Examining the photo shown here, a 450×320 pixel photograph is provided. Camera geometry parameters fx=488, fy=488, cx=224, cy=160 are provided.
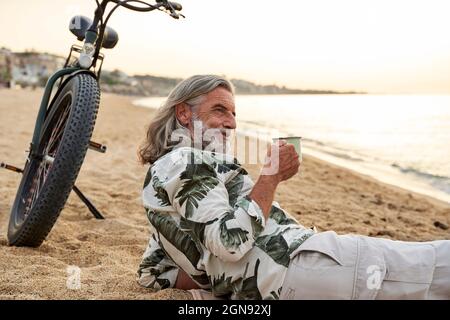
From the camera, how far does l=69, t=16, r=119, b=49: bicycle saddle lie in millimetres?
3480

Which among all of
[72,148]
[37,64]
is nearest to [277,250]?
[72,148]

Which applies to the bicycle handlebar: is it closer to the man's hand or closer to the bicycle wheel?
the bicycle wheel

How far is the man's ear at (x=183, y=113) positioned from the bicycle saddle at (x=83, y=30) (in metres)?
1.65

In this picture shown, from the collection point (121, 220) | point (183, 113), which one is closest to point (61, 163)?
point (183, 113)

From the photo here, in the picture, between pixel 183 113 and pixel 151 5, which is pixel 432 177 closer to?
pixel 151 5

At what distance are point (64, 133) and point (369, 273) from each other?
1.78 m

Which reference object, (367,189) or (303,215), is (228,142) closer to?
(303,215)

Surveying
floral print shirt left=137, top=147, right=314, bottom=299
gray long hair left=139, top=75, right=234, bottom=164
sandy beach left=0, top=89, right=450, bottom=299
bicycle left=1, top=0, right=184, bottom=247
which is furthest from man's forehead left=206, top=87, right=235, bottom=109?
bicycle left=1, top=0, right=184, bottom=247

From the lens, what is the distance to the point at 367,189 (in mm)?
7363

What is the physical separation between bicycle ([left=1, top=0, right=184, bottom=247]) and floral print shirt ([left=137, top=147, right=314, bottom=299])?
34.3 inches

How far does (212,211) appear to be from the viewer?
5.55 ft

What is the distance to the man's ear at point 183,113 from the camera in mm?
2055

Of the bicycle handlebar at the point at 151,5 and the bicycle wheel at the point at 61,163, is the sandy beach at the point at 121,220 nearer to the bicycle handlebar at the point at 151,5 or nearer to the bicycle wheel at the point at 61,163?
the bicycle wheel at the point at 61,163

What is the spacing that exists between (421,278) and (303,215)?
315 centimetres
